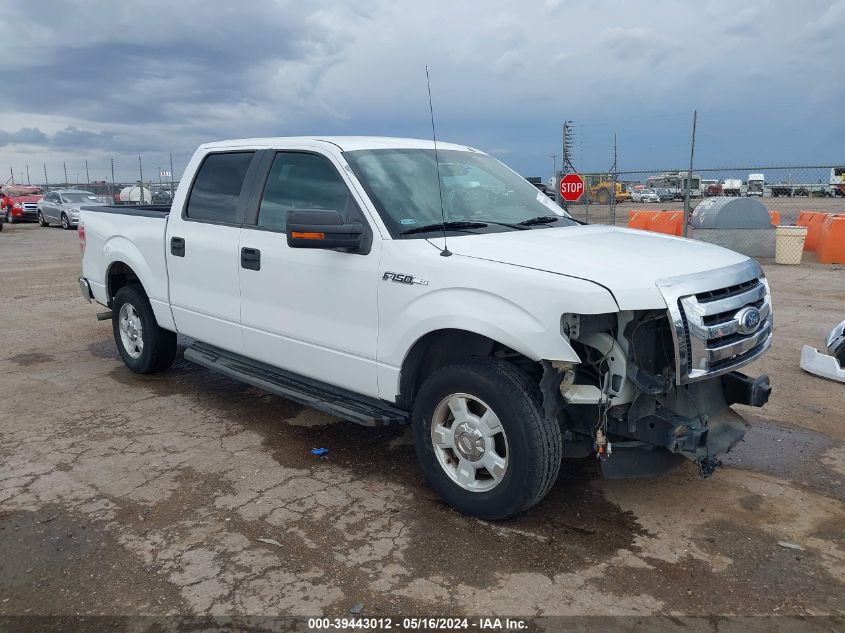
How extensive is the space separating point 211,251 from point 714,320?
3484mm

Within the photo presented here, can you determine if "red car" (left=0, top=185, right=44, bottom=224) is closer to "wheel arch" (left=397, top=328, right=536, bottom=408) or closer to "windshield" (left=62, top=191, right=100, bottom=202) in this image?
"windshield" (left=62, top=191, right=100, bottom=202)

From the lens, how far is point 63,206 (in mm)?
27406

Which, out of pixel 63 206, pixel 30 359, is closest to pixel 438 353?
pixel 30 359

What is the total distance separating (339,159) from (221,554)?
2.39 metres

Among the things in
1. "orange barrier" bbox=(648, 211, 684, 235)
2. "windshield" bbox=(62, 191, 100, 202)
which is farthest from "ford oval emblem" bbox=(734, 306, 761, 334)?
"windshield" bbox=(62, 191, 100, 202)

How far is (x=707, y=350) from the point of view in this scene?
11.0 ft

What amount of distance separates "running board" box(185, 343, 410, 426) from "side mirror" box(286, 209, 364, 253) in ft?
3.15

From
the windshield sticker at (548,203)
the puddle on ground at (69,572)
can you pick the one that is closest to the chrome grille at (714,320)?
the windshield sticker at (548,203)

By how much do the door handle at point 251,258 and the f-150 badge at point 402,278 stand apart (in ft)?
3.93

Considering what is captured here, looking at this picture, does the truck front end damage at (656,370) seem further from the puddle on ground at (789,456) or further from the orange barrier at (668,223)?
the orange barrier at (668,223)

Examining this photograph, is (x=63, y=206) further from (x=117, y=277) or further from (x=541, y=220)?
(x=541, y=220)

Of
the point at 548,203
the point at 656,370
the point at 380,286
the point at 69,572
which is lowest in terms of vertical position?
the point at 69,572

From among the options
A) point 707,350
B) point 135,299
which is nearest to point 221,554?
point 707,350

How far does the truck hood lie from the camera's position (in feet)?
10.8
